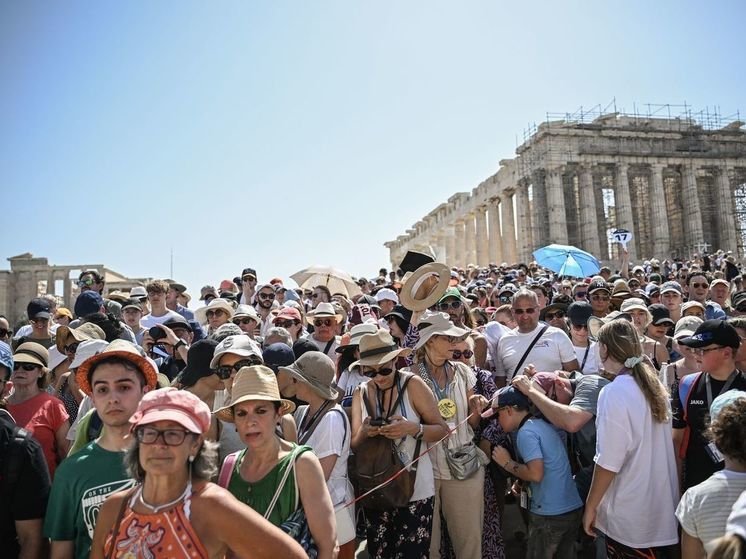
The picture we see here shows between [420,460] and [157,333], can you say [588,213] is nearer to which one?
[157,333]

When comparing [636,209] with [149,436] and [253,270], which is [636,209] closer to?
[253,270]

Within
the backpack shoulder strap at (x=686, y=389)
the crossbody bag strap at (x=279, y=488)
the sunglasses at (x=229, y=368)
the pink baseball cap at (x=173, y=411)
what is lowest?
the crossbody bag strap at (x=279, y=488)

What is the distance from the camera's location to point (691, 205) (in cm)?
3931

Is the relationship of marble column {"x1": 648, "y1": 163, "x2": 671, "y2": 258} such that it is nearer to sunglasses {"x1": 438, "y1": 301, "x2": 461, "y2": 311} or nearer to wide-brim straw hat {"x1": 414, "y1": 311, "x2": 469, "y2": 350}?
sunglasses {"x1": 438, "y1": 301, "x2": 461, "y2": 311}

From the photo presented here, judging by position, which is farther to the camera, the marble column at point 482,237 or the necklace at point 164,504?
the marble column at point 482,237

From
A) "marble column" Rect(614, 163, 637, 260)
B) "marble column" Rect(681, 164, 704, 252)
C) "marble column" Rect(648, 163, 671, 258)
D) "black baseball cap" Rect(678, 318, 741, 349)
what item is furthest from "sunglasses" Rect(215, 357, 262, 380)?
"marble column" Rect(681, 164, 704, 252)

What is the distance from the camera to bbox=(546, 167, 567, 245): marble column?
119 ft

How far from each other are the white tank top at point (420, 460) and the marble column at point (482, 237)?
43058mm

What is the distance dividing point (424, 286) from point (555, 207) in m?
31.9

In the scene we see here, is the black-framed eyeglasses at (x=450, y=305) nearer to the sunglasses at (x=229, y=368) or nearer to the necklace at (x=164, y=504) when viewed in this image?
the sunglasses at (x=229, y=368)

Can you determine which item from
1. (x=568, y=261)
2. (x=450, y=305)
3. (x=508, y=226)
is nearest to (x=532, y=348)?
(x=450, y=305)

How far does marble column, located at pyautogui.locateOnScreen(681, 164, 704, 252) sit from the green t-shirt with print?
4327 centimetres

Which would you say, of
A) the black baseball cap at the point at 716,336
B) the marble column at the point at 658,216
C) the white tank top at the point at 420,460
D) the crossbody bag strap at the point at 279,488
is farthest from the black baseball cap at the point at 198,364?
the marble column at the point at 658,216

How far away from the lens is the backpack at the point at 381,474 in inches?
158
